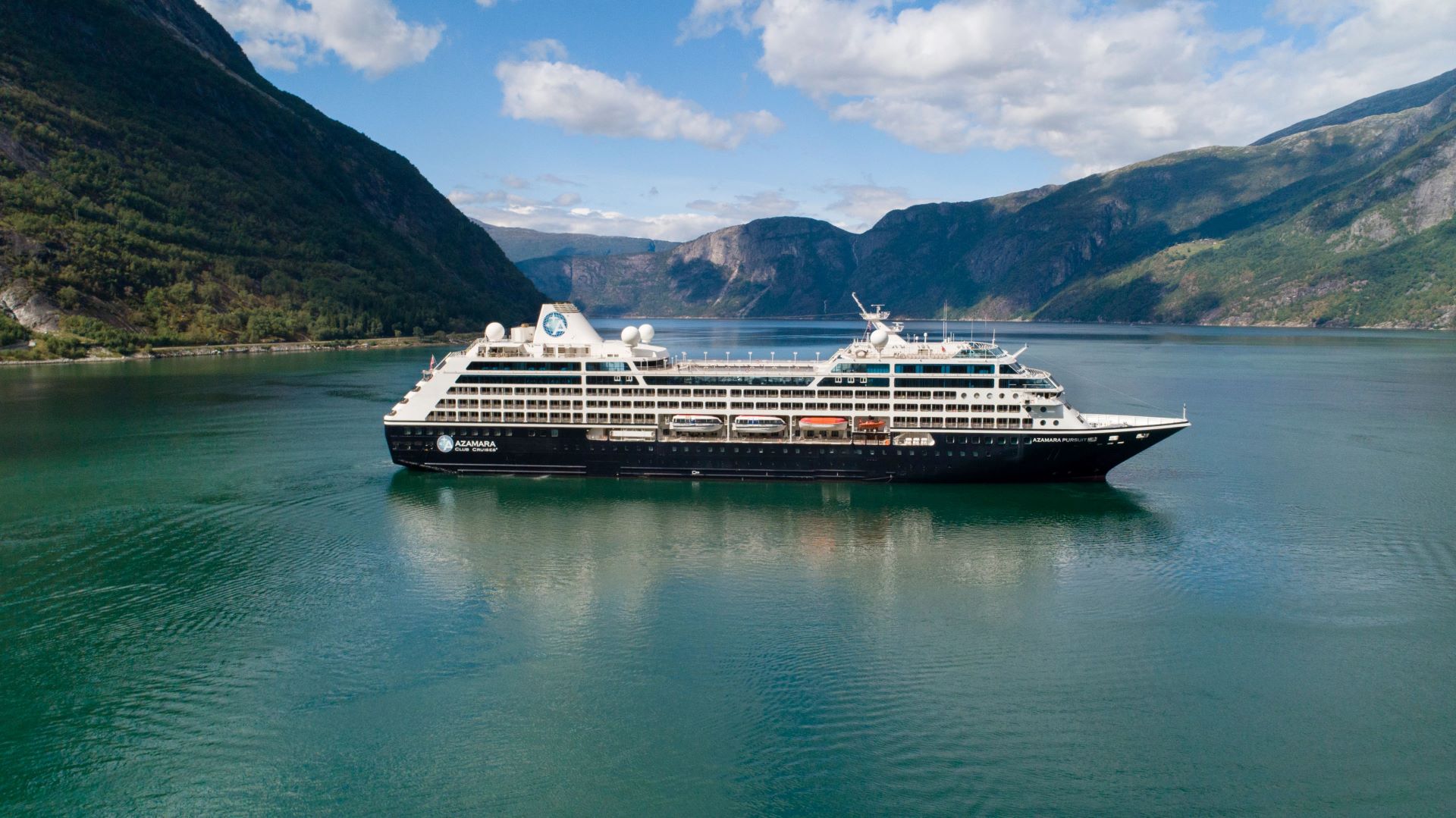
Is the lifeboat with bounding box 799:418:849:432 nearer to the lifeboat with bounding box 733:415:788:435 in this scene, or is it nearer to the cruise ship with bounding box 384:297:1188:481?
the cruise ship with bounding box 384:297:1188:481

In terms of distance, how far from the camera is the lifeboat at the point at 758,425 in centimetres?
4169

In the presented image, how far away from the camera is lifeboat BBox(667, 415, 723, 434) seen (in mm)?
42156

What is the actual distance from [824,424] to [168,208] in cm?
13903

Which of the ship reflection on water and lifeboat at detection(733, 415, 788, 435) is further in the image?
lifeboat at detection(733, 415, 788, 435)

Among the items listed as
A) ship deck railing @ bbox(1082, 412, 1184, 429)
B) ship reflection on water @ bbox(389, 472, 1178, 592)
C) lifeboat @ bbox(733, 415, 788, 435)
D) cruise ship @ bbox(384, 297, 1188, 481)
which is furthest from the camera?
lifeboat @ bbox(733, 415, 788, 435)

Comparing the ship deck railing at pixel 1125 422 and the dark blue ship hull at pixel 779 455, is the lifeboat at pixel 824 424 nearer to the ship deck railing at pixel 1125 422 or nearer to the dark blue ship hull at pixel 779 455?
the dark blue ship hull at pixel 779 455

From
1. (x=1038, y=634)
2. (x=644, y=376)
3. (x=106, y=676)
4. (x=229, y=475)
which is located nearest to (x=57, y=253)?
(x=229, y=475)

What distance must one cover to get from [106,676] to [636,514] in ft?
64.3

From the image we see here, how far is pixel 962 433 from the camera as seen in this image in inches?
1585

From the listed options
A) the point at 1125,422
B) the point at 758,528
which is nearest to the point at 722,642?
the point at 758,528

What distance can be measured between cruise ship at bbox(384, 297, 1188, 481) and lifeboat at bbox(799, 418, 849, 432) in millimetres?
62

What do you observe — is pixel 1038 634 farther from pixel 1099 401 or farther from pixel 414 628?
pixel 1099 401

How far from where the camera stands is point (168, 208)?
139 metres

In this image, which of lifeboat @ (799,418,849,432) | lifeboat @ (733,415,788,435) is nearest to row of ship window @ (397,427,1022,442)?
lifeboat @ (733,415,788,435)
